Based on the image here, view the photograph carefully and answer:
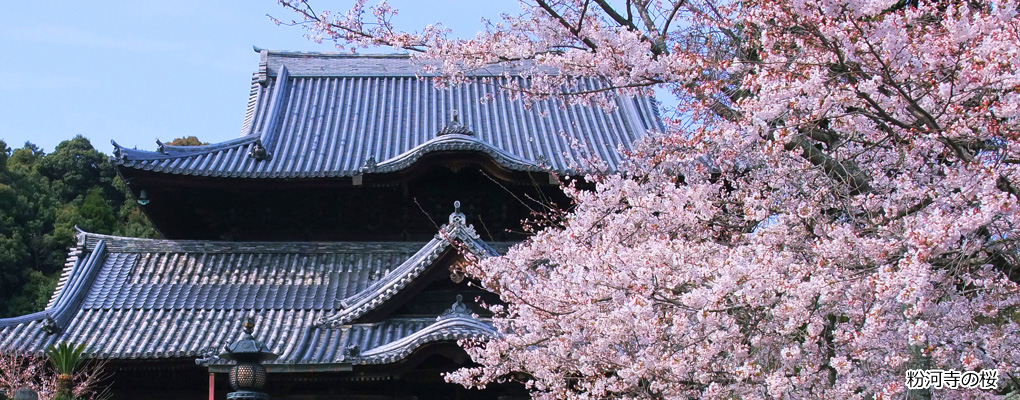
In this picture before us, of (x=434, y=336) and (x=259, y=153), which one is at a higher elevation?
(x=259, y=153)

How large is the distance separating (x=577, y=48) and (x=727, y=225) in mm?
1655

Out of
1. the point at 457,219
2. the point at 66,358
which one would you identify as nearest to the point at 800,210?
the point at 457,219

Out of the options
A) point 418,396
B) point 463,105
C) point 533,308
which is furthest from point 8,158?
point 533,308

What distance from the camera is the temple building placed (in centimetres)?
974

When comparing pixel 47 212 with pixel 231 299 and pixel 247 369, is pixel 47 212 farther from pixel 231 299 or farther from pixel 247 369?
pixel 247 369

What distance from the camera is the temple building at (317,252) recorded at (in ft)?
32.0

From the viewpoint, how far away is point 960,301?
530 centimetres

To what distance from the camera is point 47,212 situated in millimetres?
41625

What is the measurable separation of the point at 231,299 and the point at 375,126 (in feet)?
13.5

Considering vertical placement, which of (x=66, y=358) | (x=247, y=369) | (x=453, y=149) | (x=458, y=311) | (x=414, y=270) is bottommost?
(x=247, y=369)

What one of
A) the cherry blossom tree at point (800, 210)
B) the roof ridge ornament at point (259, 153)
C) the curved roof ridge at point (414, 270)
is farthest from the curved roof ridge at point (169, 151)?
the cherry blossom tree at point (800, 210)

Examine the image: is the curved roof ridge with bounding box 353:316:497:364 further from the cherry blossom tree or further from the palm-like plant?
the palm-like plant

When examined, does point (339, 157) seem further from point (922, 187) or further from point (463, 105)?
point (922, 187)

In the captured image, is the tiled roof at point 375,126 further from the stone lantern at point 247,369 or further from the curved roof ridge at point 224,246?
the stone lantern at point 247,369
